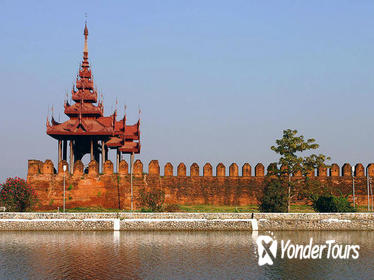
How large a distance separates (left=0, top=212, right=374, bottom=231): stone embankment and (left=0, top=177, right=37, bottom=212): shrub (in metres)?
3.59

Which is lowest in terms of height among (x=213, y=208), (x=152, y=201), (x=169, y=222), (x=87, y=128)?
(x=169, y=222)

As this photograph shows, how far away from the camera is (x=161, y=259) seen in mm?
16578

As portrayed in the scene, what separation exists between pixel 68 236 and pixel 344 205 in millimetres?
15697

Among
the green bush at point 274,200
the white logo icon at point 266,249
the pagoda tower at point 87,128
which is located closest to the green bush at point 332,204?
the green bush at point 274,200

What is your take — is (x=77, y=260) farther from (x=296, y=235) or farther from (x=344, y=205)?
(x=344, y=205)

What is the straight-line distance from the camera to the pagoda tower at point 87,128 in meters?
36.7

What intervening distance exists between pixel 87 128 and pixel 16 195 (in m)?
8.90

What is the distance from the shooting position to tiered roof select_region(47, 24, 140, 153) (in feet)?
120

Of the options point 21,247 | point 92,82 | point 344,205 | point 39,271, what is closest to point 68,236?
point 21,247

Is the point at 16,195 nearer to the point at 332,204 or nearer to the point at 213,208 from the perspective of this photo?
the point at 213,208

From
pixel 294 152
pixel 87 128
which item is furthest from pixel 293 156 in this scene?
pixel 87 128

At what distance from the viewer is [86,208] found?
33375 mm

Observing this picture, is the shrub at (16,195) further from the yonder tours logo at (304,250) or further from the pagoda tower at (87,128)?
the yonder tours logo at (304,250)

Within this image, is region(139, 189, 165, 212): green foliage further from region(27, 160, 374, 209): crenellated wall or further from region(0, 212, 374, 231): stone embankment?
region(0, 212, 374, 231): stone embankment
